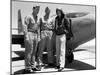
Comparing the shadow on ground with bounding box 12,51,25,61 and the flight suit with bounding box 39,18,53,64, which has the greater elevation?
the flight suit with bounding box 39,18,53,64

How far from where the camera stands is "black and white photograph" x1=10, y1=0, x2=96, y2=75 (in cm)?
314

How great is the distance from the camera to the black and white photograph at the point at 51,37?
3145 millimetres

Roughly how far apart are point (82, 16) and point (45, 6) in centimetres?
69

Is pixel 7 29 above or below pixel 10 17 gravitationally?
below

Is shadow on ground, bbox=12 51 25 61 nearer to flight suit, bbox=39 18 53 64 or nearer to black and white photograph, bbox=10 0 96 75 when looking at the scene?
black and white photograph, bbox=10 0 96 75

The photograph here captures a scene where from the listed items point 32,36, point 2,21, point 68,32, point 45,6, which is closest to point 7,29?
point 2,21

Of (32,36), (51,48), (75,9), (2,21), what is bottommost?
(51,48)

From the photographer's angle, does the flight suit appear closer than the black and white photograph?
No

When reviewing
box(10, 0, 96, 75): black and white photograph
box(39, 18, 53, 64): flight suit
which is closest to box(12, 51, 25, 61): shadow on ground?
box(10, 0, 96, 75): black and white photograph

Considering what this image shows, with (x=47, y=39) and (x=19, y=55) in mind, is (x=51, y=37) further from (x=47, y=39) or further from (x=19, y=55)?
(x=19, y=55)

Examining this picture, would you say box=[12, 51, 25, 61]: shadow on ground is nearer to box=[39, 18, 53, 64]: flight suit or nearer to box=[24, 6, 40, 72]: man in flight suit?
box=[24, 6, 40, 72]: man in flight suit

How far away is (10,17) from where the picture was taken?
3088 mm

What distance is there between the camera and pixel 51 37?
10.8 feet

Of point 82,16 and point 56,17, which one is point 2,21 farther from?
point 82,16
